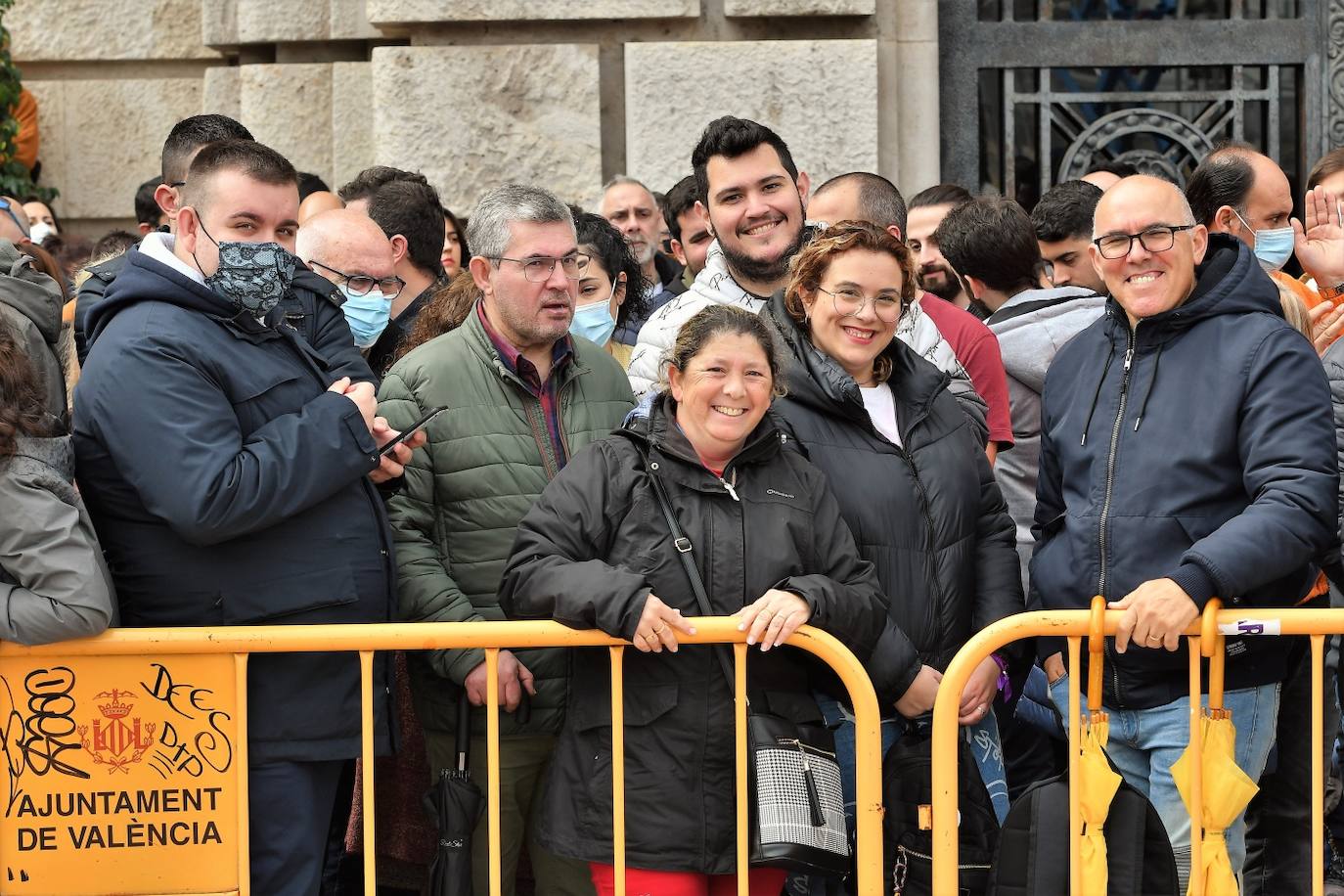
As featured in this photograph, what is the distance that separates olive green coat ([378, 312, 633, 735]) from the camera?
12.4 ft

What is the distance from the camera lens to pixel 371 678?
3391 mm

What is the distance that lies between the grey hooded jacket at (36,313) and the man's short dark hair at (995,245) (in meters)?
2.63

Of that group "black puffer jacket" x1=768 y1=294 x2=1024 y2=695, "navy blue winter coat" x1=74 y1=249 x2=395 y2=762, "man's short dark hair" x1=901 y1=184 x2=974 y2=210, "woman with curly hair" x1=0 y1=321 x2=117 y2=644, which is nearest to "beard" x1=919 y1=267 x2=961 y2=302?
"man's short dark hair" x1=901 y1=184 x2=974 y2=210

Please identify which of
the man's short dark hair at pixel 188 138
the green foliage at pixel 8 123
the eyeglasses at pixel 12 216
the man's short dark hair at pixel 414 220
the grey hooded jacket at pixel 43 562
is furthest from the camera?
the green foliage at pixel 8 123

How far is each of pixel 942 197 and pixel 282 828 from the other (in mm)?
3380

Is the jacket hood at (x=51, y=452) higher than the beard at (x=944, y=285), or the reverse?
the beard at (x=944, y=285)

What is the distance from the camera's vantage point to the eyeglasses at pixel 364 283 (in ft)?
15.1

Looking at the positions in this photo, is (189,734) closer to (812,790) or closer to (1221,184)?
(812,790)

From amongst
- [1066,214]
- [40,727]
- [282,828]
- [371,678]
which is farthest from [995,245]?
[40,727]

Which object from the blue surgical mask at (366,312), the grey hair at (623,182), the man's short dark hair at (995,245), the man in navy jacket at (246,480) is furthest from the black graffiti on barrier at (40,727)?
the grey hair at (623,182)

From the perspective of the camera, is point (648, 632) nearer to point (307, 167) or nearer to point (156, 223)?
point (156, 223)

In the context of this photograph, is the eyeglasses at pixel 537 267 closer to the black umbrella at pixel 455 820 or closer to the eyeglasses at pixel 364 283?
the eyeglasses at pixel 364 283

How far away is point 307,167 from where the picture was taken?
717 centimetres

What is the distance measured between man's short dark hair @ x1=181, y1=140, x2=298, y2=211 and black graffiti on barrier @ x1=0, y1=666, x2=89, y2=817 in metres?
1.03
